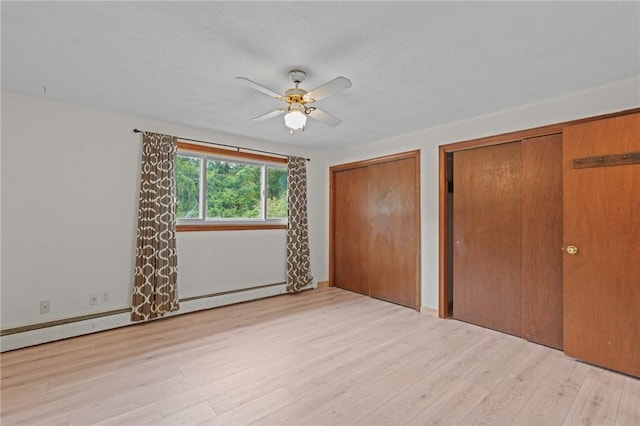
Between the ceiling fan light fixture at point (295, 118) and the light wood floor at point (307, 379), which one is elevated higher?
the ceiling fan light fixture at point (295, 118)

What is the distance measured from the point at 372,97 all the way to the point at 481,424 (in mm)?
2587

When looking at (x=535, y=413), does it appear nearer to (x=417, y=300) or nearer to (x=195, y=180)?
(x=417, y=300)

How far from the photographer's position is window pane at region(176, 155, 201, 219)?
383 centimetres

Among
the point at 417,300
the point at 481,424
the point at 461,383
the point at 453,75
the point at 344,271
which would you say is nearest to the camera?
the point at 481,424

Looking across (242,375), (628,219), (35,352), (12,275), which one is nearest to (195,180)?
(12,275)

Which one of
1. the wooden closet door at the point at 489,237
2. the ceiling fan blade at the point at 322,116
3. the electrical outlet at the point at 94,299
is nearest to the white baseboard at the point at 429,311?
the wooden closet door at the point at 489,237

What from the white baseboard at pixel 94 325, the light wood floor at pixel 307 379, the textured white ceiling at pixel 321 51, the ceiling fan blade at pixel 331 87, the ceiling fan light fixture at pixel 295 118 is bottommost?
the light wood floor at pixel 307 379

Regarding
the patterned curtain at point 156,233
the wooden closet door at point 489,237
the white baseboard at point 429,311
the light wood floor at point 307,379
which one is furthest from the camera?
the white baseboard at point 429,311

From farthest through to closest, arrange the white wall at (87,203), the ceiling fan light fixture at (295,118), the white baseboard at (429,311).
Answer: the white baseboard at (429,311) → the white wall at (87,203) → the ceiling fan light fixture at (295,118)

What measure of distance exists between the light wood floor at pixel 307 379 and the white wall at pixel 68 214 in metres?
0.38

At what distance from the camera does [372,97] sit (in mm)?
2797

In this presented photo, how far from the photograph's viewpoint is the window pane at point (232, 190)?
162 inches

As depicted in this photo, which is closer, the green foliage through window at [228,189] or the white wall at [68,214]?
the white wall at [68,214]

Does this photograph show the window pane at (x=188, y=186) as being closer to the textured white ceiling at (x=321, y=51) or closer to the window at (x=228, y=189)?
the window at (x=228, y=189)
